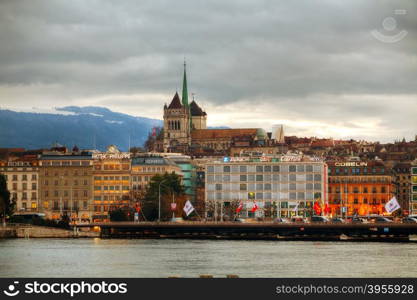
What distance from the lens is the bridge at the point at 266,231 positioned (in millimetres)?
151875

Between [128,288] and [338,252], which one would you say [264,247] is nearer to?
[338,252]

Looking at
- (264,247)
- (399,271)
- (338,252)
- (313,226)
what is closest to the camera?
(399,271)

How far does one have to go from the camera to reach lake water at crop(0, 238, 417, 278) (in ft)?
295

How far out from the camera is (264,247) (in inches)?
5192

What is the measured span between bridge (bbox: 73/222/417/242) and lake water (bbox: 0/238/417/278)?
16.0 meters

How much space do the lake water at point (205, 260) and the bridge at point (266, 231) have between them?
15990 millimetres

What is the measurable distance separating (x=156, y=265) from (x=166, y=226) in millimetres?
61646

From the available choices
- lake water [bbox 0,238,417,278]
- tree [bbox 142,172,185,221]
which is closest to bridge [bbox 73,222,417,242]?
lake water [bbox 0,238,417,278]

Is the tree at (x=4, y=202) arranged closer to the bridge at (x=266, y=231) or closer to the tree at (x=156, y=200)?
the bridge at (x=266, y=231)

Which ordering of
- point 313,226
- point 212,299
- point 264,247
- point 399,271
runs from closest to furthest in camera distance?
point 212,299 < point 399,271 < point 264,247 < point 313,226

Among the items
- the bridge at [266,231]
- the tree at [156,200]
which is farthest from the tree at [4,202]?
the tree at [156,200]

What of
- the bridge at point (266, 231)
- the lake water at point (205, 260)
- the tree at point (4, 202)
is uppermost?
the tree at point (4, 202)

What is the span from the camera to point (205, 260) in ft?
346

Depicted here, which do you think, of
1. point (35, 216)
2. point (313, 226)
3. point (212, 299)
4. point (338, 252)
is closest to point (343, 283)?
point (212, 299)
